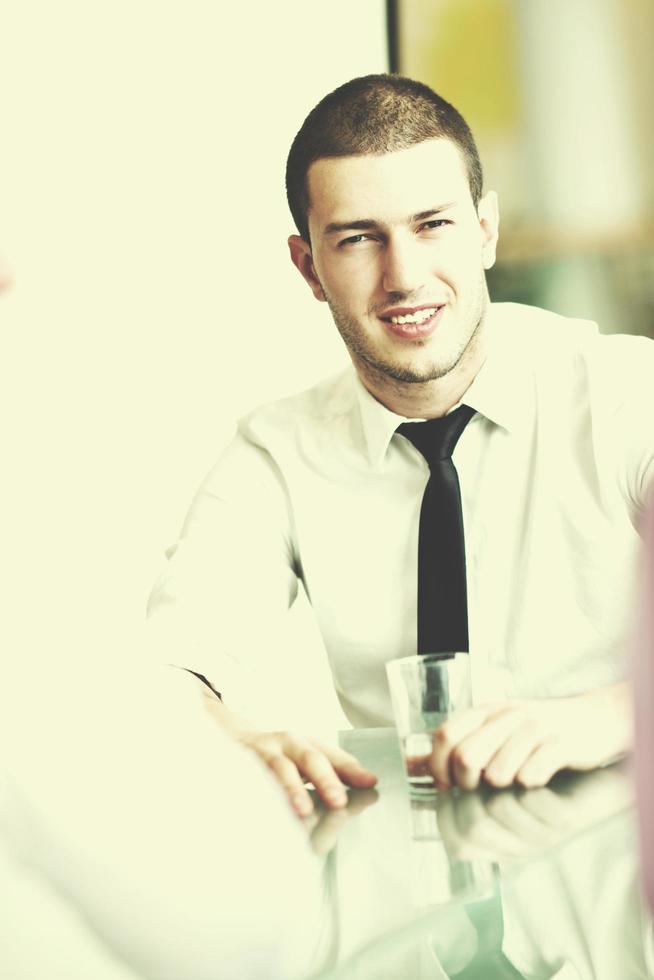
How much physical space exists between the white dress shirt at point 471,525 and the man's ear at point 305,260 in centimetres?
17

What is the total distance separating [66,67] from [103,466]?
892 millimetres

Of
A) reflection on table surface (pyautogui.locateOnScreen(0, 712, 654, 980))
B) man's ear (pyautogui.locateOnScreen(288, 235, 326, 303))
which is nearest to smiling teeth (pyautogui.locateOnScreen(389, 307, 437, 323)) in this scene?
man's ear (pyautogui.locateOnScreen(288, 235, 326, 303))

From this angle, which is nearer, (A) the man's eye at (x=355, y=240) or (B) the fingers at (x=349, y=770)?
(B) the fingers at (x=349, y=770)

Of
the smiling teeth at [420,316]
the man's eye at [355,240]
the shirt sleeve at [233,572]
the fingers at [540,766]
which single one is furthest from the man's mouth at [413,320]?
the fingers at [540,766]

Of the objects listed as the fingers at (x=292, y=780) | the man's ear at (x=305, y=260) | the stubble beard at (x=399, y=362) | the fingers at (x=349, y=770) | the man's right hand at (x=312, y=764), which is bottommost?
the fingers at (x=349, y=770)

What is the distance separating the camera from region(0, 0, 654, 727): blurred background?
2.55 m

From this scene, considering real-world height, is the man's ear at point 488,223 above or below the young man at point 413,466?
above

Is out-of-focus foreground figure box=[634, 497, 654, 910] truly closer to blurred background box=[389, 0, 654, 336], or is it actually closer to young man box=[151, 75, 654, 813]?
young man box=[151, 75, 654, 813]

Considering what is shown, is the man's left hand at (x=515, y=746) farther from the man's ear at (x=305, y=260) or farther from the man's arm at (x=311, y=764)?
the man's ear at (x=305, y=260)

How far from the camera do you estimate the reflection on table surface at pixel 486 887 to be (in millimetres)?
619

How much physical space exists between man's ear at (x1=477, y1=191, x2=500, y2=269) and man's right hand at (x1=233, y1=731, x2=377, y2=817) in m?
1.10

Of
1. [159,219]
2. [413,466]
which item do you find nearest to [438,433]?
[413,466]

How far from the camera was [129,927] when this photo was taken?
0.36 meters

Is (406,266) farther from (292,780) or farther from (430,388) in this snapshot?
(292,780)
